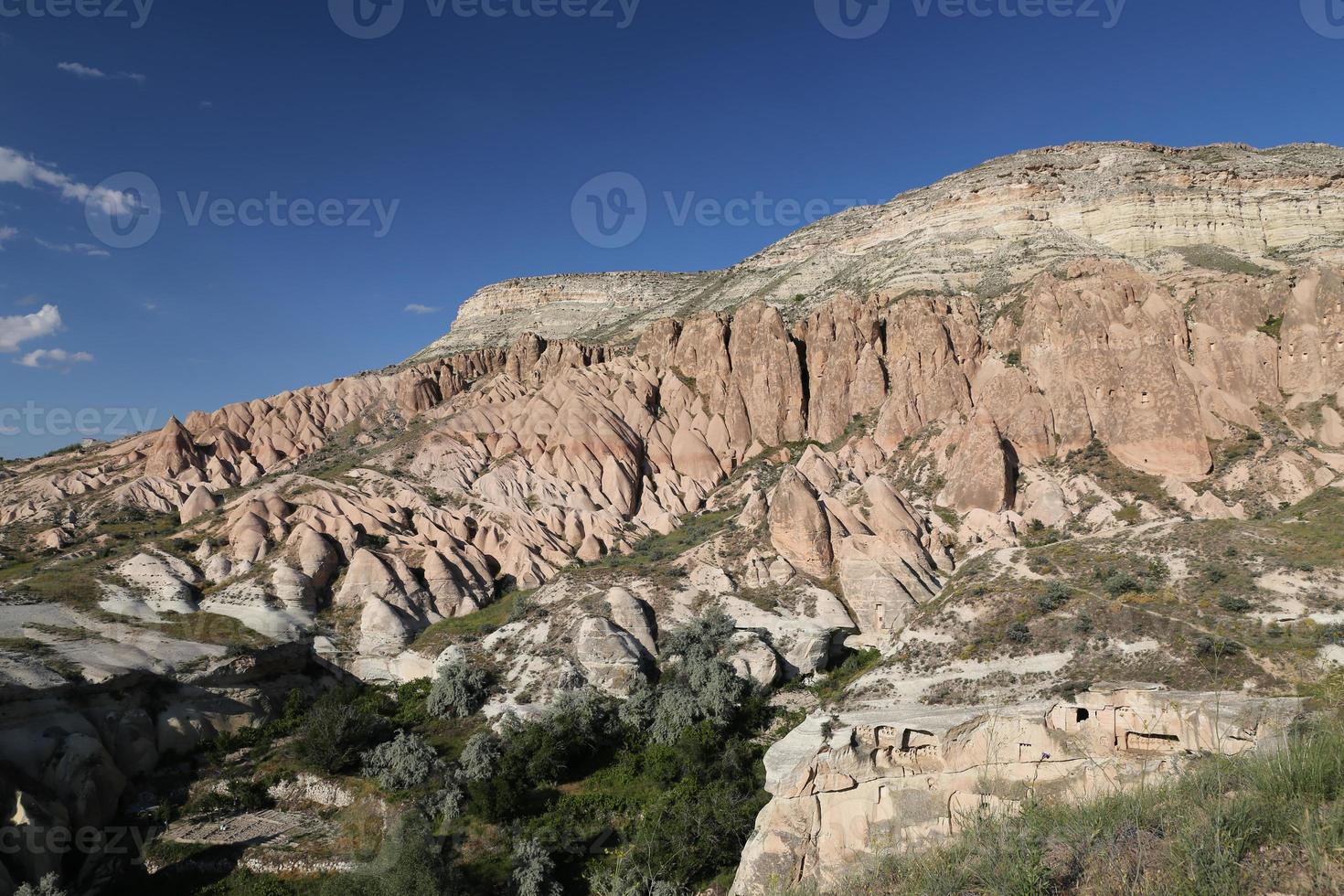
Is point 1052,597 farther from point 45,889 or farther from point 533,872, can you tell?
point 45,889

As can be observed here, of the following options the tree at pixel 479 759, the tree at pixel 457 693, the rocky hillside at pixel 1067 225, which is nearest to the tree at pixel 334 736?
the tree at pixel 457 693

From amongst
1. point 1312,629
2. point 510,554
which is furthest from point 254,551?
point 1312,629

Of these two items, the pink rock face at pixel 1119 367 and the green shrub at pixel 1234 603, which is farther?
the pink rock face at pixel 1119 367

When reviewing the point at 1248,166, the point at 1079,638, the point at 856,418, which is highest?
the point at 1248,166

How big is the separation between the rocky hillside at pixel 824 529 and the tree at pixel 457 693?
2.11 feet

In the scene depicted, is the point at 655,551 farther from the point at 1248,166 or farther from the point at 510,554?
the point at 1248,166

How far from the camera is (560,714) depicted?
28.8 meters

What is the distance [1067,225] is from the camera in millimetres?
68062

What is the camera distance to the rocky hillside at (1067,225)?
60.2 metres

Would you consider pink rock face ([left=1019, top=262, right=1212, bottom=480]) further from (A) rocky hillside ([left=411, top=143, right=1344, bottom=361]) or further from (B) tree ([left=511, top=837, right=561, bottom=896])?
(B) tree ([left=511, top=837, right=561, bottom=896])

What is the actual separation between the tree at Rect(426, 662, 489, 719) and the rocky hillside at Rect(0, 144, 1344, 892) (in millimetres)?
645

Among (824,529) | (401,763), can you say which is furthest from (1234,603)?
(401,763)

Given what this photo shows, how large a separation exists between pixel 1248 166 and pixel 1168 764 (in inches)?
2936

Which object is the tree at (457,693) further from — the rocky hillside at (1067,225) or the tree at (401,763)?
the rocky hillside at (1067,225)
